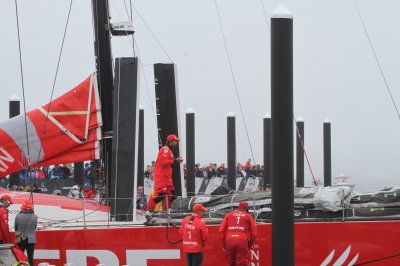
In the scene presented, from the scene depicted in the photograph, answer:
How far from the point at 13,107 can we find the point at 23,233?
8.93 m

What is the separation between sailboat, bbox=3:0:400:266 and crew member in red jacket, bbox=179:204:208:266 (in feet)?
1.98

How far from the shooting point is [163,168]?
14.4 metres

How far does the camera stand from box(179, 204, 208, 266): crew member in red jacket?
12516 mm

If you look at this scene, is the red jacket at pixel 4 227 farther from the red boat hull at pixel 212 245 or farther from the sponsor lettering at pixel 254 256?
the sponsor lettering at pixel 254 256

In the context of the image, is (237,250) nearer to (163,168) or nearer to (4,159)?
(163,168)

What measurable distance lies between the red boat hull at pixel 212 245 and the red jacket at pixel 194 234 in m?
0.66

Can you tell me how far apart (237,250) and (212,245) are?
3.13 ft

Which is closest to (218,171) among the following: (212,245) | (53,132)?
(53,132)

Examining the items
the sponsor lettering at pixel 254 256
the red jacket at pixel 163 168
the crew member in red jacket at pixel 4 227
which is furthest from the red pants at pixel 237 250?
the crew member in red jacket at pixel 4 227

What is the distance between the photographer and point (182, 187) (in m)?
16.4

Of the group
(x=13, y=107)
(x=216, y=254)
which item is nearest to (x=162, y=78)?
(x=216, y=254)

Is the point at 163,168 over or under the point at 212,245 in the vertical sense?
over

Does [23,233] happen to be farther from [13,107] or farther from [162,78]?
[13,107]

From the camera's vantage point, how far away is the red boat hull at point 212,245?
41.0ft
